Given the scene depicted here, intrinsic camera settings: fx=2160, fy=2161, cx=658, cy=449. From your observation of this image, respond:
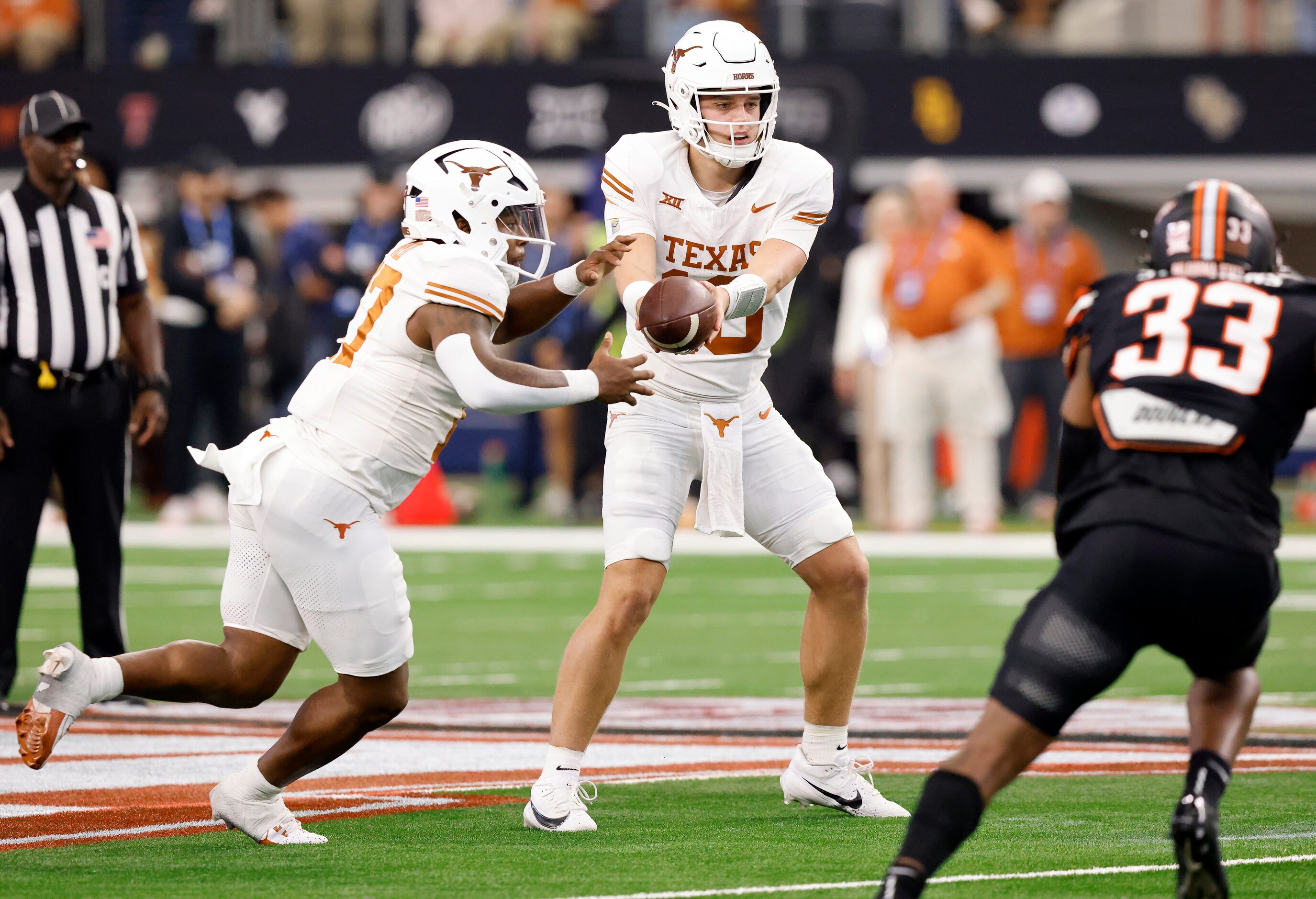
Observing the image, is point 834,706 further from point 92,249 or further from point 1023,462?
point 1023,462

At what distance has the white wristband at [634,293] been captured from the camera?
5.44 metres

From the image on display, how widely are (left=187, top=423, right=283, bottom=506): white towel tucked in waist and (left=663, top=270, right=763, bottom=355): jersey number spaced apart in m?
1.19

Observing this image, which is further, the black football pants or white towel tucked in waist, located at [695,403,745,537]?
the black football pants

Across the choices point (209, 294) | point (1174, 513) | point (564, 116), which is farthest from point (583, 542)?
point (1174, 513)

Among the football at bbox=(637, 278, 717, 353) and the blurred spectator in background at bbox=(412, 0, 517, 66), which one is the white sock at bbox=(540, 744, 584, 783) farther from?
the blurred spectator in background at bbox=(412, 0, 517, 66)

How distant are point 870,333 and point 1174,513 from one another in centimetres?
1098

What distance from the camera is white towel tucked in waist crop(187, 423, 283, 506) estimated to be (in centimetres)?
507

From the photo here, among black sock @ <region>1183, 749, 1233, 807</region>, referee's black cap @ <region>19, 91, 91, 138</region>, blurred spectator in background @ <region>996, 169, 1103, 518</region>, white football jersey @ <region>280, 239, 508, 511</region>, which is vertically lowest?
blurred spectator in background @ <region>996, 169, 1103, 518</region>

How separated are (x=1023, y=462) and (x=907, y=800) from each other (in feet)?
43.5

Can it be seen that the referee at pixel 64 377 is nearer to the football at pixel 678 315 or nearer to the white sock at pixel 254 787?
the white sock at pixel 254 787

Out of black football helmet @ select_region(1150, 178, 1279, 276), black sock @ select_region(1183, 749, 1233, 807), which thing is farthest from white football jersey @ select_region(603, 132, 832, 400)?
black sock @ select_region(1183, 749, 1233, 807)

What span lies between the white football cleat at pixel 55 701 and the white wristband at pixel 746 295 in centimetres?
179

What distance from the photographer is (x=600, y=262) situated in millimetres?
5457

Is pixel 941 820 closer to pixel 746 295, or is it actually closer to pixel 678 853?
pixel 678 853
